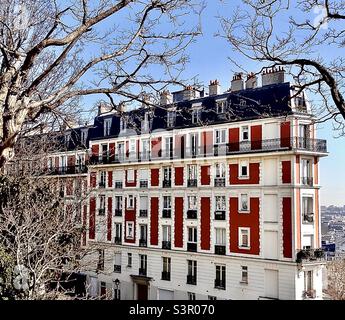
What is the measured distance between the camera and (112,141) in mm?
2877

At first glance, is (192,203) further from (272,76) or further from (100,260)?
(272,76)

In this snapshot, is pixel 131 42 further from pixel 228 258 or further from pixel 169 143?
pixel 228 258

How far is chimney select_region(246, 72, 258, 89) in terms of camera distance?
195 cm

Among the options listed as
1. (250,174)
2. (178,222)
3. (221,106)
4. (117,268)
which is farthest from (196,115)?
(117,268)

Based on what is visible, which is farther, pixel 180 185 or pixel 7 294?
pixel 180 185

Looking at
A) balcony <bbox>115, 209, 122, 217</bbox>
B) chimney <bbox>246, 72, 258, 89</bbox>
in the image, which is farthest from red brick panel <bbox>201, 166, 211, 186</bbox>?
chimney <bbox>246, 72, 258, 89</bbox>

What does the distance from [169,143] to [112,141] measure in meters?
0.42

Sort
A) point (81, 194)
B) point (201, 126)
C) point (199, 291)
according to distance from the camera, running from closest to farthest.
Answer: point (201, 126)
point (199, 291)
point (81, 194)

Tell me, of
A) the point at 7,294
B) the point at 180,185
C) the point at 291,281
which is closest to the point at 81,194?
the point at 180,185

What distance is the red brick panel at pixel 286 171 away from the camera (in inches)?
84.7

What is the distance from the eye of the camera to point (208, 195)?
2861 millimetres

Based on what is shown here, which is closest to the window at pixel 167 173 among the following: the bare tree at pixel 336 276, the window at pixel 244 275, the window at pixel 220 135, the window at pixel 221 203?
the window at pixel 221 203

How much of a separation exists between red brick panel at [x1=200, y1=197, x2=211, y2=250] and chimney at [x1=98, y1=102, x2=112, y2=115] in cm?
93

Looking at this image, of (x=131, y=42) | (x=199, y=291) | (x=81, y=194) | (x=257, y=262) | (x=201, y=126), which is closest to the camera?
(x=131, y=42)
